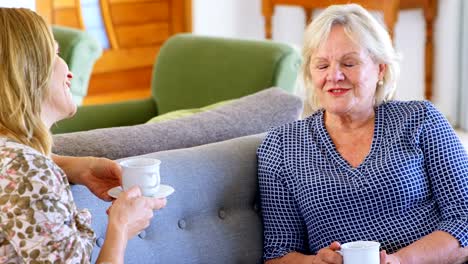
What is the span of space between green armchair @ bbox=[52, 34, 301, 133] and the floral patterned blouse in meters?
1.94

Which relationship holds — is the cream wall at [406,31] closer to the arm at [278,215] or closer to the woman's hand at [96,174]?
the arm at [278,215]

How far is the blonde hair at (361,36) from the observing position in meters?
2.29

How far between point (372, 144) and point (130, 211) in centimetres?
83

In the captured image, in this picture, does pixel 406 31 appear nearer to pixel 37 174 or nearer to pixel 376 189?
pixel 376 189

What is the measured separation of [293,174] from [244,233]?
19cm

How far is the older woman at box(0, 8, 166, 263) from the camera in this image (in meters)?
1.46

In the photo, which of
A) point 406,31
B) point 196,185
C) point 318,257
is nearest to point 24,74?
point 196,185

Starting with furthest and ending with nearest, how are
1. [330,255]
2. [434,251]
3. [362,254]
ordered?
[434,251], [330,255], [362,254]

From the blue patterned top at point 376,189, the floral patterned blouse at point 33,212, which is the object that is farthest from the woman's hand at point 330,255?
the floral patterned blouse at point 33,212

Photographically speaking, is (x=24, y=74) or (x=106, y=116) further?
(x=106, y=116)

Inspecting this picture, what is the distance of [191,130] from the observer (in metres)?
2.35

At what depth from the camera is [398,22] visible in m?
5.75

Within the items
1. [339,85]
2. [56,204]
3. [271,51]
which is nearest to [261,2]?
[271,51]

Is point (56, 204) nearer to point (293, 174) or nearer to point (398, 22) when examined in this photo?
point (293, 174)
